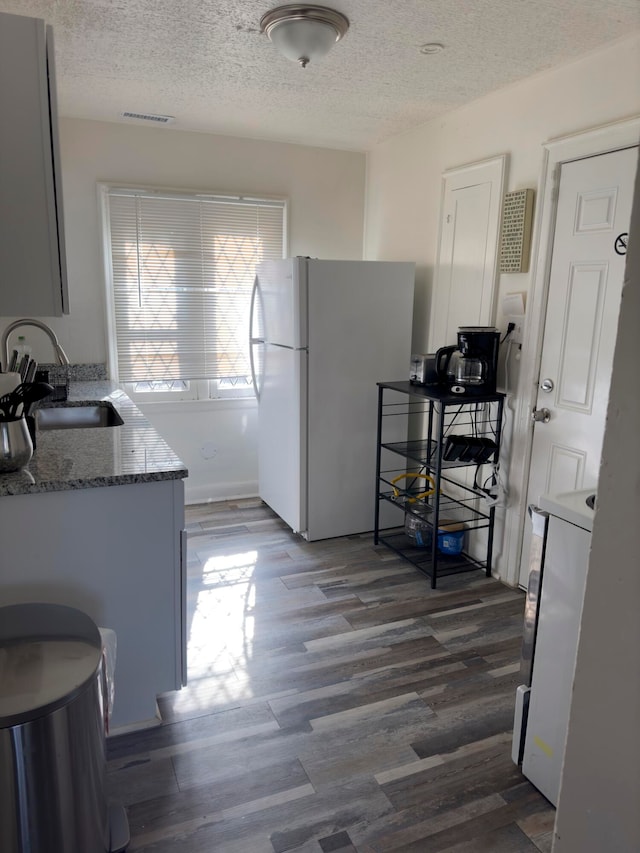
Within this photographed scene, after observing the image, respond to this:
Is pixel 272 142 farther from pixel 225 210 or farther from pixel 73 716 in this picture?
pixel 73 716

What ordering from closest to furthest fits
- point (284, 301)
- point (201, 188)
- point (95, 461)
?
point (95, 461)
point (284, 301)
point (201, 188)

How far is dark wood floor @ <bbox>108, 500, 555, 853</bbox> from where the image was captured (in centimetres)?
171

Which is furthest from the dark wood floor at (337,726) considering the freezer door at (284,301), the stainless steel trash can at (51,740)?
the freezer door at (284,301)

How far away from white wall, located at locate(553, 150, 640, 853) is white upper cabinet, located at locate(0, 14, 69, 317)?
1.63 meters

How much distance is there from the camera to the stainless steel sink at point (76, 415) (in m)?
3.16

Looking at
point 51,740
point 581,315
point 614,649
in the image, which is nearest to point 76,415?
point 51,740

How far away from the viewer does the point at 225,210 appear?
4.04m

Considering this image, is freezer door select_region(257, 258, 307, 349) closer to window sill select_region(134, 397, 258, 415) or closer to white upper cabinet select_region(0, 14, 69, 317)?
window sill select_region(134, 397, 258, 415)

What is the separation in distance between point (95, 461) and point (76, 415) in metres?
1.35

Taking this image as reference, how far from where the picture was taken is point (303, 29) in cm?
223

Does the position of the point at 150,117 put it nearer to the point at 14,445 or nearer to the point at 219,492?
the point at 219,492

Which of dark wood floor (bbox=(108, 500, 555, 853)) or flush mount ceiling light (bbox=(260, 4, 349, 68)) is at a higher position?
flush mount ceiling light (bbox=(260, 4, 349, 68))

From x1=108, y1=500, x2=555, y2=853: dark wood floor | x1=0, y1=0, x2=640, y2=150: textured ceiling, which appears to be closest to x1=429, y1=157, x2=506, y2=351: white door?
x1=0, y1=0, x2=640, y2=150: textured ceiling

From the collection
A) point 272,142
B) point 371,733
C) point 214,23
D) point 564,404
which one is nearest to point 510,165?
point 564,404
